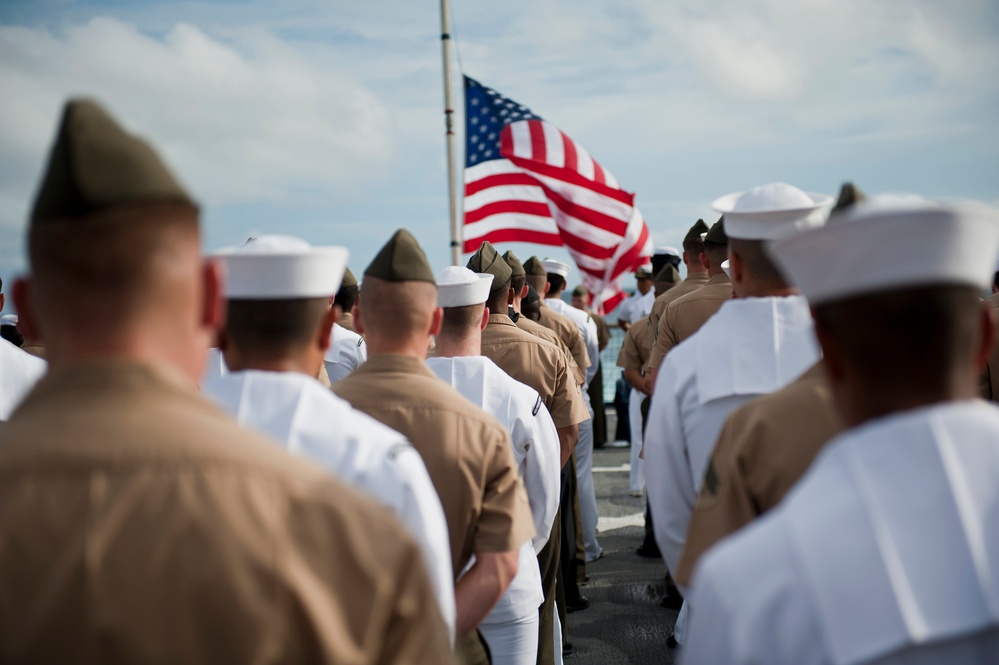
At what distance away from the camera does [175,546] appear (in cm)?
125

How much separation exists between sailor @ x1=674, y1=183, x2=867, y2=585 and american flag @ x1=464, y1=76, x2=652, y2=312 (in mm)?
7226

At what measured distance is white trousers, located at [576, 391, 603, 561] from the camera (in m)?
7.67

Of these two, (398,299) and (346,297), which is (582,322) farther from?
(398,299)

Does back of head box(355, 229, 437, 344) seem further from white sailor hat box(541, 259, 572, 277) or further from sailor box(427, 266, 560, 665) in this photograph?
white sailor hat box(541, 259, 572, 277)

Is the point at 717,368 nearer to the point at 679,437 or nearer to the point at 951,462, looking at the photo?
the point at 679,437

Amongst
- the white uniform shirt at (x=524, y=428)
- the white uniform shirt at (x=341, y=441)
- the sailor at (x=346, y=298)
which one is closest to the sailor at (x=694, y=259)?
the sailor at (x=346, y=298)

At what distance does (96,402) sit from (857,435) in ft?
3.60

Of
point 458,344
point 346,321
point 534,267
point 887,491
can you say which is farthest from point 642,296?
point 887,491

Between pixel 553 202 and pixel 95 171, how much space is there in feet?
28.5

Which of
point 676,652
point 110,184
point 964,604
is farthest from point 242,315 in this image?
point 676,652

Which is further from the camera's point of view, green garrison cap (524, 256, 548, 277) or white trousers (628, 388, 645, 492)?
white trousers (628, 388, 645, 492)

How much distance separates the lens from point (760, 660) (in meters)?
1.45

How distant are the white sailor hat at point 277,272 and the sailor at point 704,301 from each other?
10.3ft

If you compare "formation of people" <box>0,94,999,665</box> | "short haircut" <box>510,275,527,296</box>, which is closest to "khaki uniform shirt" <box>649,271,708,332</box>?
"short haircut" <box>510,275,527,296</box>
